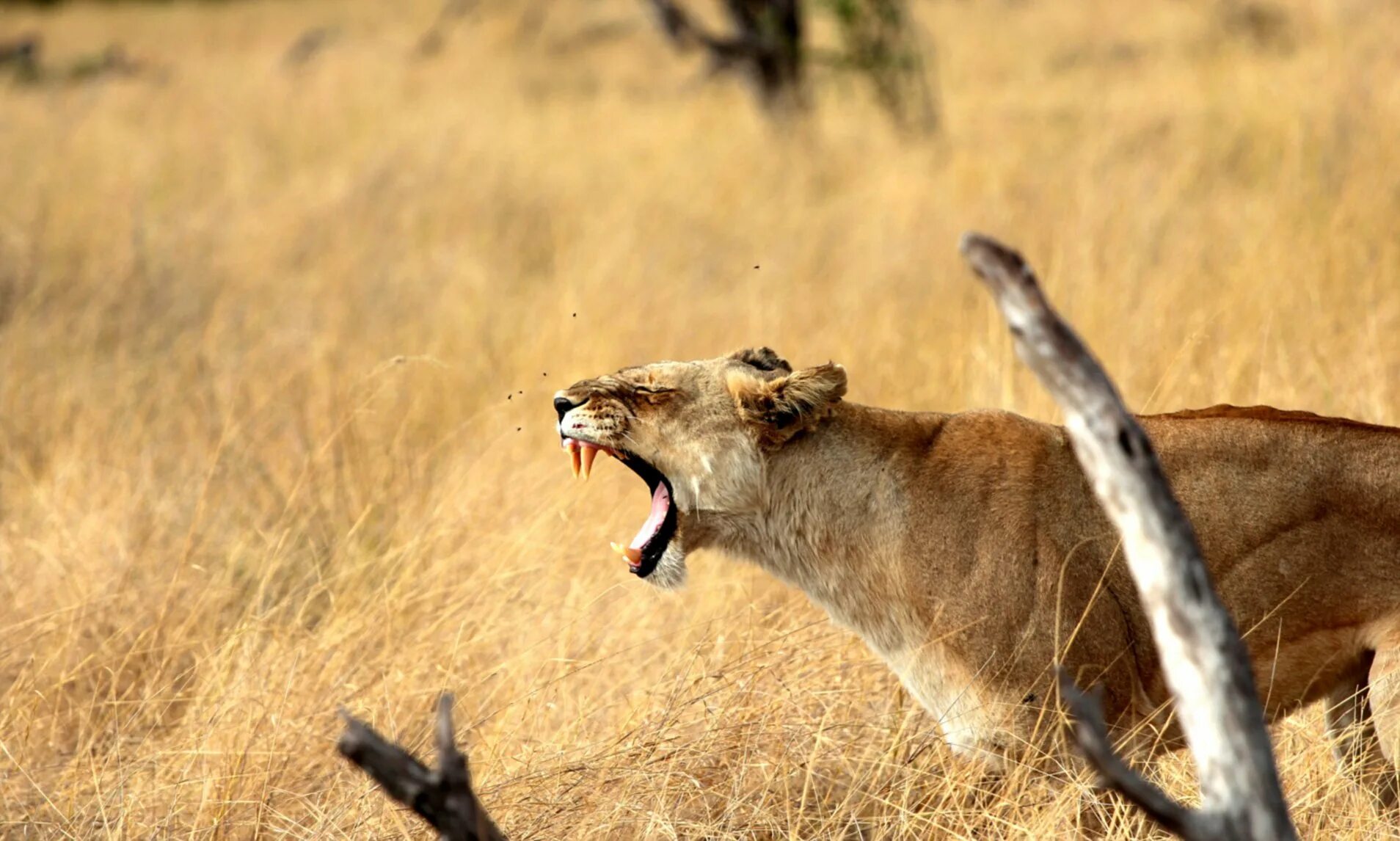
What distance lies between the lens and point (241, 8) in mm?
29125

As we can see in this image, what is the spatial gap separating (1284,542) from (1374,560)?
0.53 ft

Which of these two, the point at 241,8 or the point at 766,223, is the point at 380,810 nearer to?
the point at 766,223

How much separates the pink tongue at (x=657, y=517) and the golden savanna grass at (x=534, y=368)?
39 cm

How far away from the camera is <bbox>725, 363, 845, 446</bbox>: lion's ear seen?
10.8ft

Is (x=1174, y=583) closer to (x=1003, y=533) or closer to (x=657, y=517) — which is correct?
(x=1003, y=533)

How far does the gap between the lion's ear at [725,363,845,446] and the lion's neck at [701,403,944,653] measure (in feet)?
0.15

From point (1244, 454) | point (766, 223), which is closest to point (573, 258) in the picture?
point (766, 223)

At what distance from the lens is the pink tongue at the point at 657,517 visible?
11.2 ft

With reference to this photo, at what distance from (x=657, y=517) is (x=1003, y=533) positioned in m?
0.71

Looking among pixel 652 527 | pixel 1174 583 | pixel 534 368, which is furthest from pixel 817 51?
pixel 1174 583

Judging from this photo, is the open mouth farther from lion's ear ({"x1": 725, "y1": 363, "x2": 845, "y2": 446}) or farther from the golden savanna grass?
the golden savanna grass

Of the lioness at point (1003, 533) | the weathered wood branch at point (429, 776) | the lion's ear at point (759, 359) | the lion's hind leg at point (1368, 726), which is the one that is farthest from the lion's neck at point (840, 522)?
the weathered wood branch at point (429, 776)

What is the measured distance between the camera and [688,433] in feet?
11.1

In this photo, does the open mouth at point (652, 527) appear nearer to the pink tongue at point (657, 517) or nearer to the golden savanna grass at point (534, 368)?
the pink tongue at point (657, 517)
